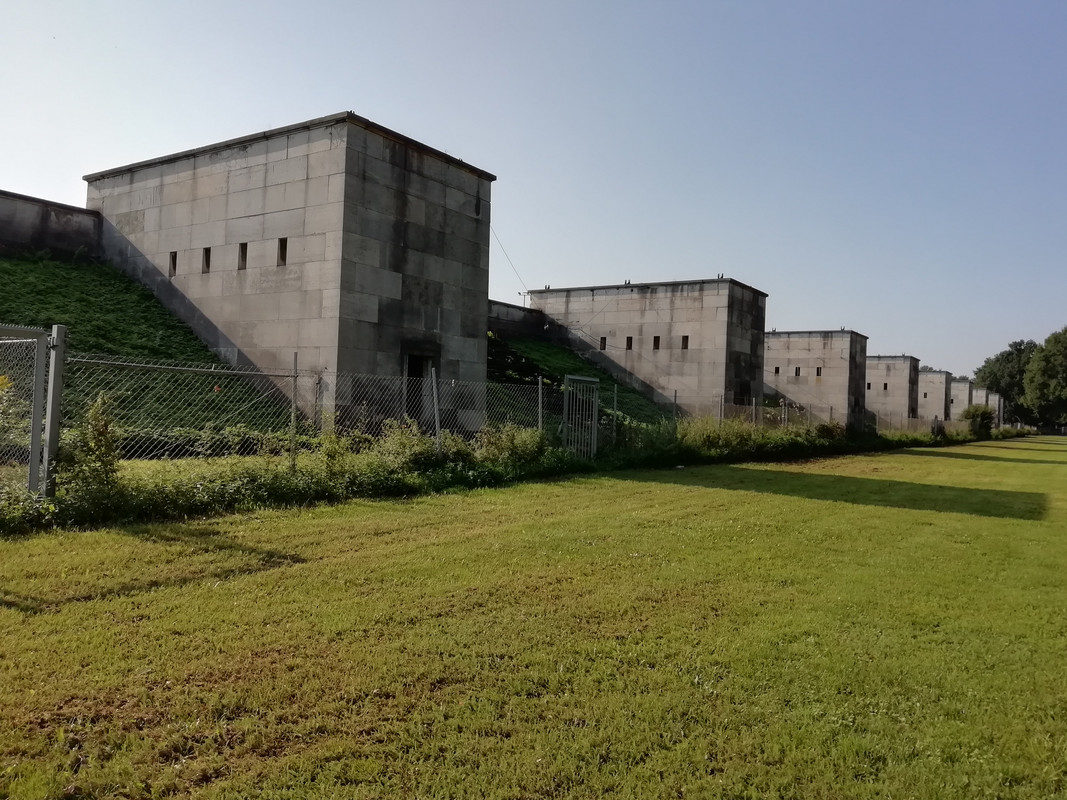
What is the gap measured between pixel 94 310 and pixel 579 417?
9866 millimetres

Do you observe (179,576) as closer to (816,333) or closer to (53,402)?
(53,402)

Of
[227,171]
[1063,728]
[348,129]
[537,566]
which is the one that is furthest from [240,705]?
[227,171]

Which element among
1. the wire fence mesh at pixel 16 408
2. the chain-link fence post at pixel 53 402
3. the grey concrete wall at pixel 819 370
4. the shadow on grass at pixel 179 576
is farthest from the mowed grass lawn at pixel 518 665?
the grey concrete wall at pixel 819 370

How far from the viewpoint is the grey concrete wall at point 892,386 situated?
48594 mm

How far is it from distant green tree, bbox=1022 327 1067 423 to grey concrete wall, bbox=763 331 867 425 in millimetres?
38633

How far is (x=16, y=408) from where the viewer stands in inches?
316

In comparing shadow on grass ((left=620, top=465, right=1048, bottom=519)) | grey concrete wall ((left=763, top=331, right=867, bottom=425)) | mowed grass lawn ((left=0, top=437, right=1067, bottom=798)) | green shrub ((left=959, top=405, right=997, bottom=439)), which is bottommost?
mowed grass lawn ((left=0, top=437, right=1067, bottom=798))

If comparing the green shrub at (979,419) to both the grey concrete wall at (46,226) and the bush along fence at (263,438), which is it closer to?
the bush along fence at (263,438)

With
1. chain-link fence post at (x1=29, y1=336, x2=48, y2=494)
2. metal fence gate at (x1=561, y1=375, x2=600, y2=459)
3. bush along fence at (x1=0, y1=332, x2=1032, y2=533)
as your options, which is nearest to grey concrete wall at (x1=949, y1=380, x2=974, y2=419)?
bush along fence at (x1=0, y1=332, x2=1032, y2=533)

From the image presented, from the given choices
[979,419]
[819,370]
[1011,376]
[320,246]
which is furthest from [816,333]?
[1011,376]

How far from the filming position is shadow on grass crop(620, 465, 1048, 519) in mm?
11516

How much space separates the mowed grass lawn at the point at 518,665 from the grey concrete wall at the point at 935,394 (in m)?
58.5

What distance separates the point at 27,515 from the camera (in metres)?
6.81

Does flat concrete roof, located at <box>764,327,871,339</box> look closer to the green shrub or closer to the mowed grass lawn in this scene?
the green shrub
